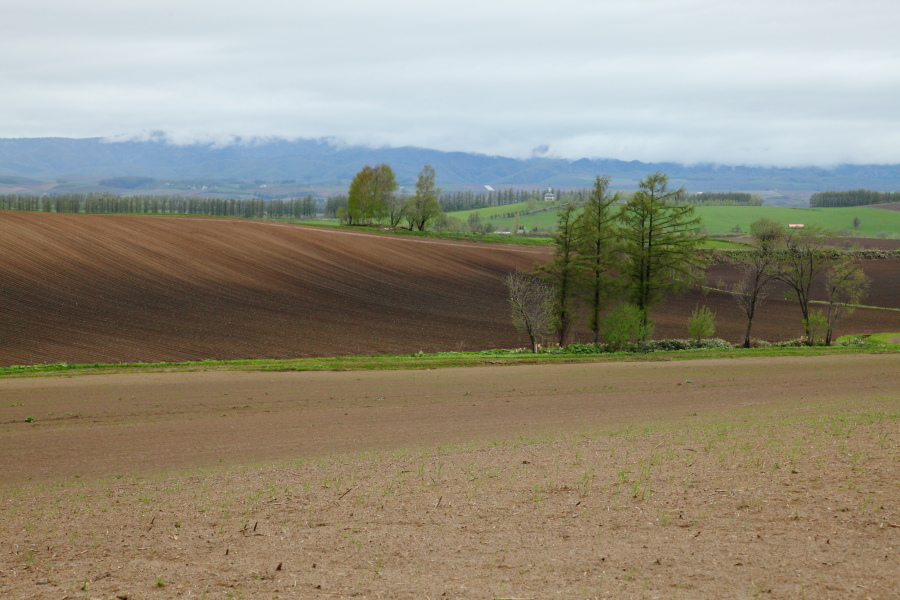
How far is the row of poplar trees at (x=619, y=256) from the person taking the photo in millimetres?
48906

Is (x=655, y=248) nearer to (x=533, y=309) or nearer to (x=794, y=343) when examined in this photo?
(x=533, y=309)

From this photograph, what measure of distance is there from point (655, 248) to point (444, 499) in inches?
1601

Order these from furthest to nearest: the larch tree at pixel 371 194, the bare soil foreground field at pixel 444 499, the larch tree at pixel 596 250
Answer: the larch tree at pixel 371 194 → the larch tree at pixel 596 250 → the bare soil foreground field at pixel 444 499

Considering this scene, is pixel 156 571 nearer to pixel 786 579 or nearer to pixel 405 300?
pixel 786 579

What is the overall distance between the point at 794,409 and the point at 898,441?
7754 mm

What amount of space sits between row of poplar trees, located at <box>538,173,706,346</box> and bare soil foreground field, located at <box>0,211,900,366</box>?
5.51 meters

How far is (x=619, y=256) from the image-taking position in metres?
50.7

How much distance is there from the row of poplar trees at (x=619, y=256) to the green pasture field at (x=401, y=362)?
6.71m

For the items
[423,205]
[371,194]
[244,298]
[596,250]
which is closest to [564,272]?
[596,250]

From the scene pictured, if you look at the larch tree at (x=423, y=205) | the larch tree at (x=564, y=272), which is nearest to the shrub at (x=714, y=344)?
the larch tree at (x=564, y=272)

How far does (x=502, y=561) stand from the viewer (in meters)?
10.0

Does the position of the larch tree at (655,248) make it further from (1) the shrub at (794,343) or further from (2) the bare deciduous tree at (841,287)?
(2) the bare deciduous tree at (841,287)

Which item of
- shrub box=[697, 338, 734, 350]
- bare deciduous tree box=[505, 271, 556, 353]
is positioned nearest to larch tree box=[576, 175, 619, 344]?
bare deciduous tree box=[505, 271, 556, 353]

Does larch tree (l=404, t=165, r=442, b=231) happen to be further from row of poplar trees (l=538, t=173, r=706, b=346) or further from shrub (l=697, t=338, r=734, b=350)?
shrub (l=697, t=338, r=734, b=350)
